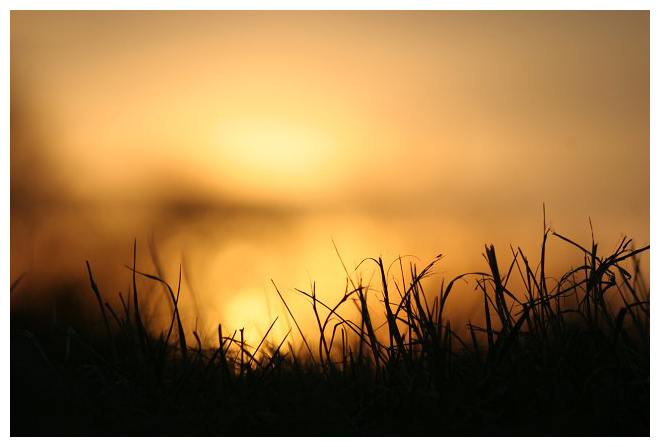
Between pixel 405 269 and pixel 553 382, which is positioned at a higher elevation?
pixel 405 269

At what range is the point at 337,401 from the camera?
1.74m

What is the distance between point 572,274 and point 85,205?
3.44 meters

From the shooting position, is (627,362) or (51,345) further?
(51,345)

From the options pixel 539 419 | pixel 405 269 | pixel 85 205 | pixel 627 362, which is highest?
pixel 85 205

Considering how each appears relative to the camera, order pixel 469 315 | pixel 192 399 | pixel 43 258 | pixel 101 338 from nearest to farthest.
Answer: pixel 192 399
pixel 469 315
pixel 101 338
pixel 43 258

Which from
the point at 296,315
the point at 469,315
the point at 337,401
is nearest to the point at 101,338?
the point at 296,315

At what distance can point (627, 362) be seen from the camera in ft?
5.63

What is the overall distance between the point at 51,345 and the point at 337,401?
3.62 ft

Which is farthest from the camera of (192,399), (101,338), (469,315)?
(101,338)

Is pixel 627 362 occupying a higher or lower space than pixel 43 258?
lower

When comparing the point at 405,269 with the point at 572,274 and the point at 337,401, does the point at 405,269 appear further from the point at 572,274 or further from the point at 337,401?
the point at 337,401

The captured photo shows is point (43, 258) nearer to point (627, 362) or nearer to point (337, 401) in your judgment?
point (337, 401)
